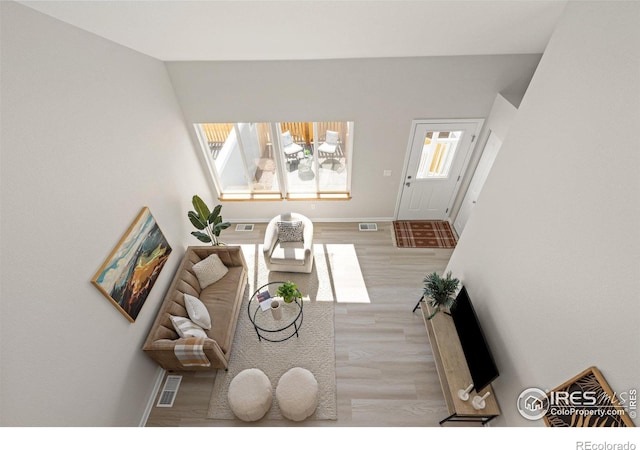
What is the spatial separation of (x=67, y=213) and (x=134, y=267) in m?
0.93

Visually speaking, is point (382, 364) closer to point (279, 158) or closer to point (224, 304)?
point (224, 304)

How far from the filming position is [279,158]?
5094mm

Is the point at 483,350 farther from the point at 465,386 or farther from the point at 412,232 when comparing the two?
the point at 412,232

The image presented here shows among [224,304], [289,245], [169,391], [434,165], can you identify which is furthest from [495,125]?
[169,391]

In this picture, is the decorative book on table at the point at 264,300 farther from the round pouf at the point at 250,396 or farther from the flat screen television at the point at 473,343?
the flat screen television at the point at 473,343

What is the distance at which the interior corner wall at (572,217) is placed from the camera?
1779mm

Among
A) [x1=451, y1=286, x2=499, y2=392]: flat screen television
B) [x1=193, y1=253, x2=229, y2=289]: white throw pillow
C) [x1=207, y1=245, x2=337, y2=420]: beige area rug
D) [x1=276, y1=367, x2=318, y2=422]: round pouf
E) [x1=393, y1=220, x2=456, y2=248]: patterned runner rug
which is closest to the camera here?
[x1=451, y1=286, x2=499, y2=392]: flat screen television

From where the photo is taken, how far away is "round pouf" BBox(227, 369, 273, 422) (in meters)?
3.22

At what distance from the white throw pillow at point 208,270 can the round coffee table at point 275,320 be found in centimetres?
63

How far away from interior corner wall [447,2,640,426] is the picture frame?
0.06 metres

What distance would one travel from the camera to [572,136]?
2.17 m

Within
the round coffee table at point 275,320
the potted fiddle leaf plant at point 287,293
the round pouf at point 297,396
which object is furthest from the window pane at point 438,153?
the round pouf at point 297,396

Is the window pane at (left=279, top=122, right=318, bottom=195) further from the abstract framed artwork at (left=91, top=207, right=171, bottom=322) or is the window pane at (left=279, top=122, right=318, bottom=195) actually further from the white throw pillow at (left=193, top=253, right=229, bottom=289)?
the abstract framed artwork at (left=91, top=207, right=171, bottom=322)

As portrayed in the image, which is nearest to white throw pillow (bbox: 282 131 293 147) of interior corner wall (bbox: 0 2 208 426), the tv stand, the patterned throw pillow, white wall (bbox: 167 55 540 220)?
white wall (bbox: 167 55 540 220)
